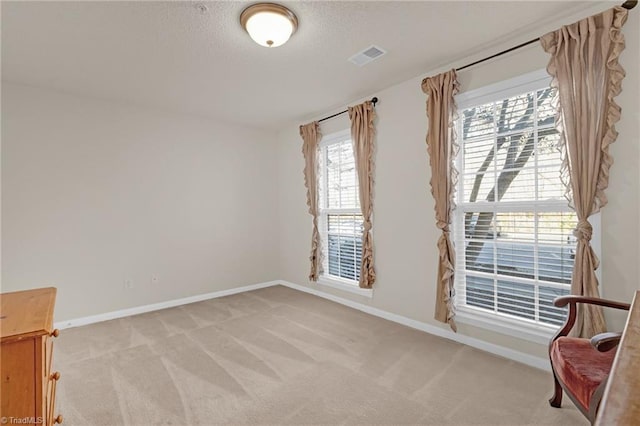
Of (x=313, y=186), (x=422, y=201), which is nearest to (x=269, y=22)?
(x=422, y=201)

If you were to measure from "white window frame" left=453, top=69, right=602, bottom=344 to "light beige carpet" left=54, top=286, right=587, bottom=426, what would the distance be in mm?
262

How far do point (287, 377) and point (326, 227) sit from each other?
2410 millimetres

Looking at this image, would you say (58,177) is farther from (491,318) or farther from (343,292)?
(491,318)

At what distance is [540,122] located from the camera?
2.35m

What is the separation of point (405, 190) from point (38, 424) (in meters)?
3.09

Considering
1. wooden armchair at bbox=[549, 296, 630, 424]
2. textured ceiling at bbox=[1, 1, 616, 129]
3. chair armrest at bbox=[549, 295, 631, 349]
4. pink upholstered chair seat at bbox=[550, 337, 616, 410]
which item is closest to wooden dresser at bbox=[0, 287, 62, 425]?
textured ceiling at bbox=[1, 1, 616, 129]

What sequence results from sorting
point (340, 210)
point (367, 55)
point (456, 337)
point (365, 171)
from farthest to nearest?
point (340, 210), point (365, 171), point (456, 337), point (367, 55)

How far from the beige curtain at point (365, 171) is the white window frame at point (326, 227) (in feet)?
0.87

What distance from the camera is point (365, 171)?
3605 mm

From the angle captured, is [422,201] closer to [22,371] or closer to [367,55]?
[367,55]

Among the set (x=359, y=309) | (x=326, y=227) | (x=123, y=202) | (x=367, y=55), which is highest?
(x=367, y=55)

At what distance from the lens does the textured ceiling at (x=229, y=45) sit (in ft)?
6.87

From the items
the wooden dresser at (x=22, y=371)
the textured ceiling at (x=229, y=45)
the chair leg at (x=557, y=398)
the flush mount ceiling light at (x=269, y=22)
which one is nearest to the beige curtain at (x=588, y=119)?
the textured ceiling at (x=229, y=45)

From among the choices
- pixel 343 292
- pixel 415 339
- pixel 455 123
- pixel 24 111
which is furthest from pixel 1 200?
pixel 455 123
